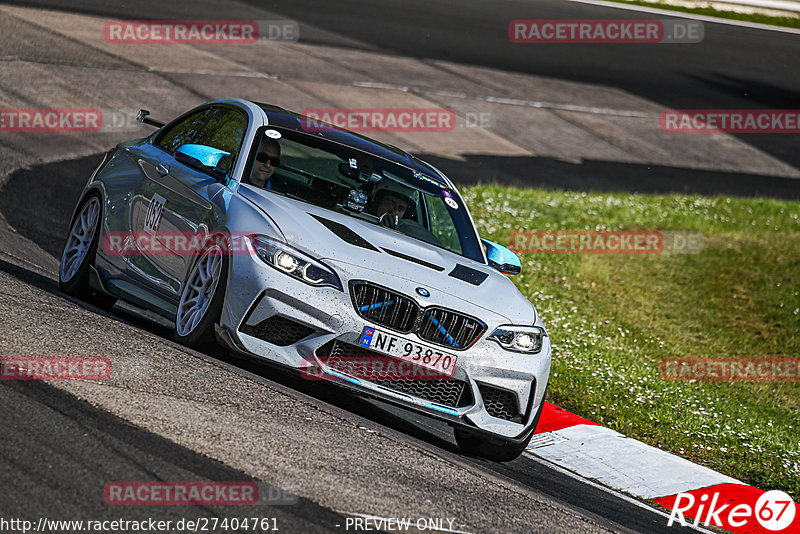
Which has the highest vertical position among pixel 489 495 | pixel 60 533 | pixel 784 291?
pixel 60 533

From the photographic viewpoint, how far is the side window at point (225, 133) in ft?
24.8

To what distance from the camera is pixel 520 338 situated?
22.5 feet

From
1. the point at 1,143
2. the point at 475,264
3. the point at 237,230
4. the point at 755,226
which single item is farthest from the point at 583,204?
the point at 237,230

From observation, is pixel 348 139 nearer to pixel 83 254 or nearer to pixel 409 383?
pixel 83 254

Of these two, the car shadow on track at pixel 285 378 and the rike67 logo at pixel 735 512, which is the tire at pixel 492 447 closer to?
the car shadow on track at pixel 285 378

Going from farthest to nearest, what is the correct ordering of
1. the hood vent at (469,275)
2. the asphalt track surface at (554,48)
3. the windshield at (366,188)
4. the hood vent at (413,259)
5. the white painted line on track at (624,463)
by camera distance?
1. the asphalt track surface at (554,48)
2. the white painted line on track at (624,463)
3. the windshield at (366,188)
4. the hood vent at (469,275)
5. the hood vent at (413,259)

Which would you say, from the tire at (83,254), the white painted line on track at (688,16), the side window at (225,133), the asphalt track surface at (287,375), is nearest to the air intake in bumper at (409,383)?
the asphalt track surface at (287,375)

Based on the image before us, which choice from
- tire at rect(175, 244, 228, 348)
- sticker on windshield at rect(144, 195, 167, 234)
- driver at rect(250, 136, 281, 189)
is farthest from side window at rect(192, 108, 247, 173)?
tire at rect(175, 244, 228, 348)

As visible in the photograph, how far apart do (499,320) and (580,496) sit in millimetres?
1188

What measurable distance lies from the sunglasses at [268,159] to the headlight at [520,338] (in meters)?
1.95

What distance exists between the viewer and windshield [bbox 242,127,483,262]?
7500mm

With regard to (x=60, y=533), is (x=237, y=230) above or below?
above

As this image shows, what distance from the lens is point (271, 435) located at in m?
5.70

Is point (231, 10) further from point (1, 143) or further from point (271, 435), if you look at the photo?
point (271, 435)
